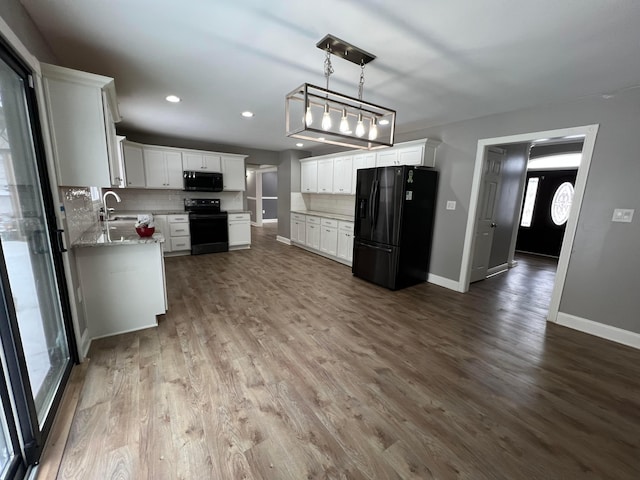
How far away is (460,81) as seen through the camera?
247 centimetres

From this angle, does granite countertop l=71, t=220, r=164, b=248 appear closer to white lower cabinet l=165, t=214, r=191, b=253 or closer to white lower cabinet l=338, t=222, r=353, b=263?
white lower cabinet l=165, t=214, r=191, b=253

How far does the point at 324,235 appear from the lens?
5707 millimetres

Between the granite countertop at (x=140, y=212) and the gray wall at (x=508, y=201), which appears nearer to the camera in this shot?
the gray wall at (x=508, y=201)

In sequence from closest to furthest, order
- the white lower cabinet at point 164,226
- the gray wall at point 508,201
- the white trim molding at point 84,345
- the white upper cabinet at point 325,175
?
the white trim molding at point 84,345, the gray wall at point 508,201, the white lower cabinet at point 164,226, the white upper cabinet at point 325,175

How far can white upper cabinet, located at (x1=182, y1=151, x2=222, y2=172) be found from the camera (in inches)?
218

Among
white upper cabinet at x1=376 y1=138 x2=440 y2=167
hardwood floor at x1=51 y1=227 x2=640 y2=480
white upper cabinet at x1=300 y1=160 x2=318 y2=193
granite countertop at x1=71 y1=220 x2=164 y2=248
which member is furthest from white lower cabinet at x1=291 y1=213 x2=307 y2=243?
granite countertop at x1=71 y1=220 x2=164 y2=248

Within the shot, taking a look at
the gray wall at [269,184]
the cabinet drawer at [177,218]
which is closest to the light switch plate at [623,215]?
the cabinet drawer at [177,218]

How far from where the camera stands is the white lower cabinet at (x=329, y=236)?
5406mm

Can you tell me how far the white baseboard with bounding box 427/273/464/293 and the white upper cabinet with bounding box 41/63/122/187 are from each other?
4343 millimetres

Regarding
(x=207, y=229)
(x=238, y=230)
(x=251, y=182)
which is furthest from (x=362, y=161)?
(x=251, y=182)

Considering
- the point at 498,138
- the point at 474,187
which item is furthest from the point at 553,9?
the point at 474,187

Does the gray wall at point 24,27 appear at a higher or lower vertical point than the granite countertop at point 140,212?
higher

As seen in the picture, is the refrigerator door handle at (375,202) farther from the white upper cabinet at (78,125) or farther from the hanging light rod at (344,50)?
the white upper cabinet at (78,125)

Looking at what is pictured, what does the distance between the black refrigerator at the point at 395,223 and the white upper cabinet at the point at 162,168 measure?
384cm
